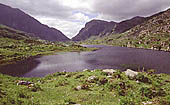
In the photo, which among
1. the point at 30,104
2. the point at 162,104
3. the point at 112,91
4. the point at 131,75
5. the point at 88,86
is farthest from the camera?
the point at 131,75

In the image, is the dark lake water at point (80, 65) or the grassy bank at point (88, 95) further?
the dark lake water at point (80, 65)

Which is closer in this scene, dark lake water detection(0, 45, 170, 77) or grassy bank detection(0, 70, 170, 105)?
grassy bank detection(0, 70, 170, 105)

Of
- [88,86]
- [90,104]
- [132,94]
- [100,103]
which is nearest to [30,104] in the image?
[90,104]

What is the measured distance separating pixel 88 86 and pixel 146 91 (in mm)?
9419

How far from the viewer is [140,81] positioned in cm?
2516

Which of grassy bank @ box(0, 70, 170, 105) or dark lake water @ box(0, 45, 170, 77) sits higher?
grassy bank @ box(0, 70, 170, 105)

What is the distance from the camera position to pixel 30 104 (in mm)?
11586

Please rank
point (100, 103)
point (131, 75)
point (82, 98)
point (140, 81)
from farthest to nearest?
point (131, 75) → point (140, 81) → point (82, 98) → point (100, 103)

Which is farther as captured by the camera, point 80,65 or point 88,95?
point 80,65

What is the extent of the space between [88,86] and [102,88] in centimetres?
262

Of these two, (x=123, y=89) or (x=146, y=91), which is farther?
(x=123, y=89)

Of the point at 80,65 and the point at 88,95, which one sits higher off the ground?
the point at 88,95

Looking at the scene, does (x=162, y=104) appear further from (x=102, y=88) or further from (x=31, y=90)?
(x=31, y=90)

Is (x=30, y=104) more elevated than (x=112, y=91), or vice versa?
(x=30, y=104)
